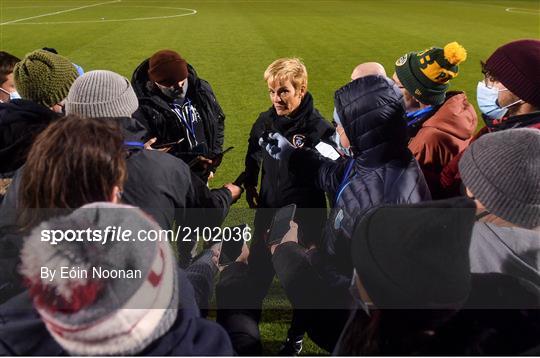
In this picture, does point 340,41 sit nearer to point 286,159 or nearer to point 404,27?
point 404,27

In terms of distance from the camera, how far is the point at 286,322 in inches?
129

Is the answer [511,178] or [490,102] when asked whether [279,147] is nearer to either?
[490,102]

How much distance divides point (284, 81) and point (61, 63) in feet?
4.78

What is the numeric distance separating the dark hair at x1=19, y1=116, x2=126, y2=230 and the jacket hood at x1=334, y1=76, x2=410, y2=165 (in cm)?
112

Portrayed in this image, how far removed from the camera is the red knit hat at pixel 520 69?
251 cm

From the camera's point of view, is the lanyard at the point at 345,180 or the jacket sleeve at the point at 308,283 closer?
the jacket sleeve at the point at 308,283

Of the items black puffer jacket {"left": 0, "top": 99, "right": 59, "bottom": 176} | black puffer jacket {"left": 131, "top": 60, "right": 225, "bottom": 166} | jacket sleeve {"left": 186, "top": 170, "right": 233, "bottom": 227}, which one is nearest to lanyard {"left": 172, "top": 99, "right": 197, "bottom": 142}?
black puffer jacket {"left": 131, "top": 60, "right": 225, "bottom": 166}

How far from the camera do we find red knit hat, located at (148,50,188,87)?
3574 mm

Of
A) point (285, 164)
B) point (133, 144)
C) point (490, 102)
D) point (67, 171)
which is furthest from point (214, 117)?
point (67, 171)

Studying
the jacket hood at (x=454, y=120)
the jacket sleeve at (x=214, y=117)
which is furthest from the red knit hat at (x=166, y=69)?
the jacket hood at (x=454, y=120)

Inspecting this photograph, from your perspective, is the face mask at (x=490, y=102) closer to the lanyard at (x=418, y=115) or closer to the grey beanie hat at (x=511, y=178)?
the lanyard at (x=418, y=115)

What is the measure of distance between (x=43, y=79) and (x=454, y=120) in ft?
8.08

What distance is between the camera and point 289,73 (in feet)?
11.0

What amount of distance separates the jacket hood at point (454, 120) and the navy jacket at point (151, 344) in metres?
2.04
